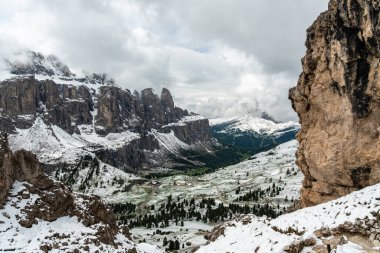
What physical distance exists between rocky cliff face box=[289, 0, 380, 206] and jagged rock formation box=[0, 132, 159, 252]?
3648 centimetres

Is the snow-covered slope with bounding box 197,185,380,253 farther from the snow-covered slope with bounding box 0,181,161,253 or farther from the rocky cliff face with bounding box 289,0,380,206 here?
the snow-covered slope with bounding box 0,181,161,253

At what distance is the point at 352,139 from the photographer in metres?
62.2

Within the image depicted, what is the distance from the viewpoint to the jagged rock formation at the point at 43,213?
5822 centimetres

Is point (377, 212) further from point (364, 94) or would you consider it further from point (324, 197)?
point (324, 197)

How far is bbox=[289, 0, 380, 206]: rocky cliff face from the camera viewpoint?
5966cm

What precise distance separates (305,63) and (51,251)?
53.0m


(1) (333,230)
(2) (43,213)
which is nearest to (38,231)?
(2) (43,213)

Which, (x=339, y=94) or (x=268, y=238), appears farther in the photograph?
(x=339, y=94)

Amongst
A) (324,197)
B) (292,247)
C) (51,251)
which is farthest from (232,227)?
(292,247)

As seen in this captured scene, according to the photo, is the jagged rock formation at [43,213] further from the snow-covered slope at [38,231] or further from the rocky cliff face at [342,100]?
the rocky cliff face at [342,100]

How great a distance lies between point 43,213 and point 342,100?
49945 millimetres

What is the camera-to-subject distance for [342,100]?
212ft

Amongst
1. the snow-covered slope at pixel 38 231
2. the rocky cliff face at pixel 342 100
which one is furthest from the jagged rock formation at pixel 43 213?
the rocky cliff face at pixel 342 100

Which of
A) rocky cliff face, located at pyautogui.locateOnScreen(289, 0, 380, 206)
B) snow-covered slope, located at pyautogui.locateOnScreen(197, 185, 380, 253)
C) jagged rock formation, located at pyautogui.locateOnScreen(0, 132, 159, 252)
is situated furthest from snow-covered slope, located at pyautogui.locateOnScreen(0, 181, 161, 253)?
rocky cliff face, located at pyautogui.locateOnScreen(289, 0, 380, 206)
